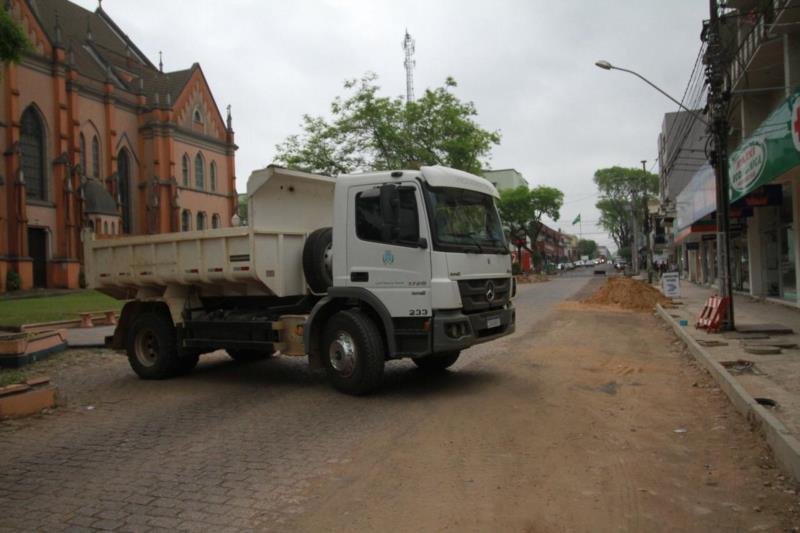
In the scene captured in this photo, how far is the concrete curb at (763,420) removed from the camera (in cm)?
480

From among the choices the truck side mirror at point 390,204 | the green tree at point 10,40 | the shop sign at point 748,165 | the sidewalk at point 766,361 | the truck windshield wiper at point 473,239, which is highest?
the green tree at point 10,40

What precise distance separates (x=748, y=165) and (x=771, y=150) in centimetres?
210

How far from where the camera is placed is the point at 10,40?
33.7ft

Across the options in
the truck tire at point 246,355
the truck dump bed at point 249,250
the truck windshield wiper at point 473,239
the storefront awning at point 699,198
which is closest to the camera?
the truck windshield wiper at point 473,239

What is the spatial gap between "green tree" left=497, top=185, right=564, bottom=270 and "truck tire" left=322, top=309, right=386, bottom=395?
60819 mm

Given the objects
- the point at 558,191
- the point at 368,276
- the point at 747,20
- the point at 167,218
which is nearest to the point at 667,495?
the point at 368,276

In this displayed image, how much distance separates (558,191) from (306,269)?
6548cm

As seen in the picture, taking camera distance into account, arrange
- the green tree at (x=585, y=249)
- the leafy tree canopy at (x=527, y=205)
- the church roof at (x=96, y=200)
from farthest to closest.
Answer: the green tree at (x=585, y=249) < the leafy tree canopy at (x=527, y=205) < the church roof at (x=96, y=200)

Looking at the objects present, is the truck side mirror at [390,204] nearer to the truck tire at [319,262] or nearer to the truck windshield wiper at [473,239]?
the truck windshield wiper at [473,239]

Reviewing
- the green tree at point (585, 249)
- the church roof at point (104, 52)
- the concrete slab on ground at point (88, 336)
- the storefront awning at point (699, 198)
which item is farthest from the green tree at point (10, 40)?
the green tree at point (585, 249)

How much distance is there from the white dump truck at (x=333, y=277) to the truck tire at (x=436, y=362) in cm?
3

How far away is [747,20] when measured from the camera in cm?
1930

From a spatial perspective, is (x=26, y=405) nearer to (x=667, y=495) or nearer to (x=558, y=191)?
(x=667, y=495)

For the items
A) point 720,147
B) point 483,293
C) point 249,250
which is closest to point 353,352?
point 483,293
